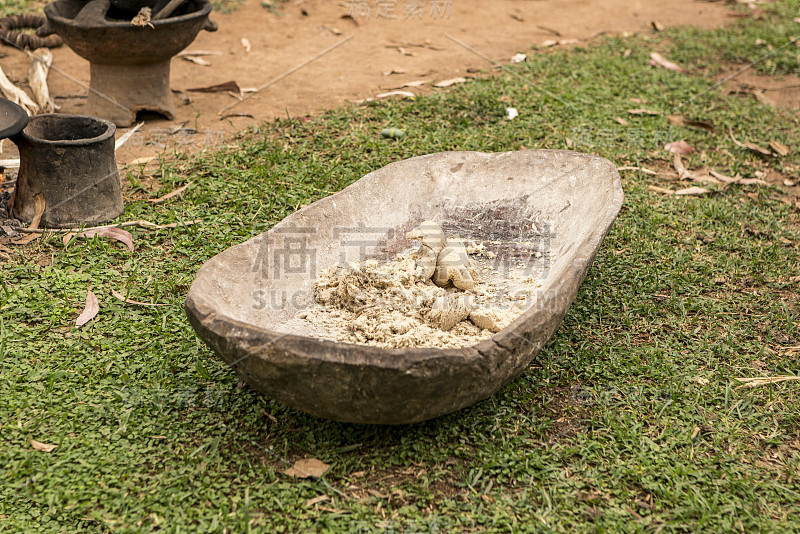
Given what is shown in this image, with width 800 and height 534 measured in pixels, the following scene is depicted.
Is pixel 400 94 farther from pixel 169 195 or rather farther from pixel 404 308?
pixel 404 308

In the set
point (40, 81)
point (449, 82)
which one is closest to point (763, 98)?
point (449, 82)

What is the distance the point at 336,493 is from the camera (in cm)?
255

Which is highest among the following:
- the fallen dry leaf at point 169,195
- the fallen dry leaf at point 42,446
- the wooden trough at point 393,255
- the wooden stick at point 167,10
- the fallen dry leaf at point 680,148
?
the wooden stick at point 167,10

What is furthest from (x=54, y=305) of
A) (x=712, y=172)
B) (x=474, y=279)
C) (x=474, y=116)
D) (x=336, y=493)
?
(x=712, y=172)

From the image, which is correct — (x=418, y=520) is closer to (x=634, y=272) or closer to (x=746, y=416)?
(x=746, y=416)

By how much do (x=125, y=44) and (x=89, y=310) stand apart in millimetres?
2469

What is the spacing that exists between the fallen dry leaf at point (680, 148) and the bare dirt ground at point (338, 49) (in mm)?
2063

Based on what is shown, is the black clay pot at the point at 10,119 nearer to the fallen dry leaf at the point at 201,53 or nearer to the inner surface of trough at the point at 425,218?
the inner surface of trough at the point at 425,218

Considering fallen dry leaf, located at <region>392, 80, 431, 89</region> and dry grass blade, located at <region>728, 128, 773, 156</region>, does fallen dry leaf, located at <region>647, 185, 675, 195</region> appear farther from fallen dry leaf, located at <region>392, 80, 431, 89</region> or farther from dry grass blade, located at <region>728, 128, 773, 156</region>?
fallen dry leaf, located at <region>392, 80, 431, 89</region>

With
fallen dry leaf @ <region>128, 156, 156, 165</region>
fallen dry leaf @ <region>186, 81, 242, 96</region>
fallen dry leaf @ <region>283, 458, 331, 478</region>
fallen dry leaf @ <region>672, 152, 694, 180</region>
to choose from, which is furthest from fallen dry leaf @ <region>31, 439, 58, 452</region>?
fallen dry leaf @ <region>672, 152, 694, 180</region>

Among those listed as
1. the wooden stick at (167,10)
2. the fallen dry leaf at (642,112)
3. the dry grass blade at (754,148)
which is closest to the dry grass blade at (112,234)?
the wooden stick at (167,10)

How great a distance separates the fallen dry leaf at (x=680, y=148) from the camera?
18.3 feet

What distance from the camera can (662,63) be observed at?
23.6 ft

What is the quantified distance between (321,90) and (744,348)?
422cm
